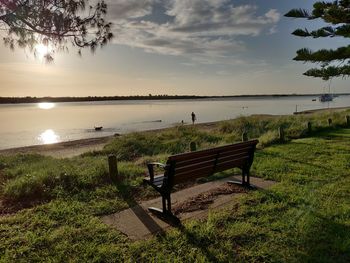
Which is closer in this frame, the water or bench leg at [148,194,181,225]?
bench leg at [148,194,181,225]

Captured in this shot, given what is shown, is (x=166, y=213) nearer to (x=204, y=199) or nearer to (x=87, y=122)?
(x=204, y=199)

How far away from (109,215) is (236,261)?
233 centimetres

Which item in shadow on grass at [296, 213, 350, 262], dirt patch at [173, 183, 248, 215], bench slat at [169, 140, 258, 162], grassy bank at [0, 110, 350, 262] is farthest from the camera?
dirt patch at [173, 183, 248, 215]

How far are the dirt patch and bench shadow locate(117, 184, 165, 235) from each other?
0.48 m

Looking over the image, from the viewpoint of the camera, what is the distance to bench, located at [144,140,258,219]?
4520 millimetres

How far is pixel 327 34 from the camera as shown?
25.8 ft

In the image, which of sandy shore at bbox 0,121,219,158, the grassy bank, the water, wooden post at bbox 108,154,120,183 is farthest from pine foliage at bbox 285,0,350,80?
the water

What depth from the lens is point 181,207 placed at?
16.7 ft

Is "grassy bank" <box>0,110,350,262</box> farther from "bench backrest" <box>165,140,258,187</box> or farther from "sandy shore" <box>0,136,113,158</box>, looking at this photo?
"sandy shore" <box>0,136,113,158</box>

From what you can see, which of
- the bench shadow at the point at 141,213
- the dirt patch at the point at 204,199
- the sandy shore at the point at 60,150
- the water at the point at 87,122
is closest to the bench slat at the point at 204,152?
the dirt patch at the point at 204,199

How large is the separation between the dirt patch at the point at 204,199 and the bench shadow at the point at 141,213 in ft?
1.57

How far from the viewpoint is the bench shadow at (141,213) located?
4258 mm

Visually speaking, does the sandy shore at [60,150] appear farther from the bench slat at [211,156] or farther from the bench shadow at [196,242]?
the bench shadow at [196,242]

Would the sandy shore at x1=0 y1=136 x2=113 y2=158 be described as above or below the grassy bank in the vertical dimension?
below
